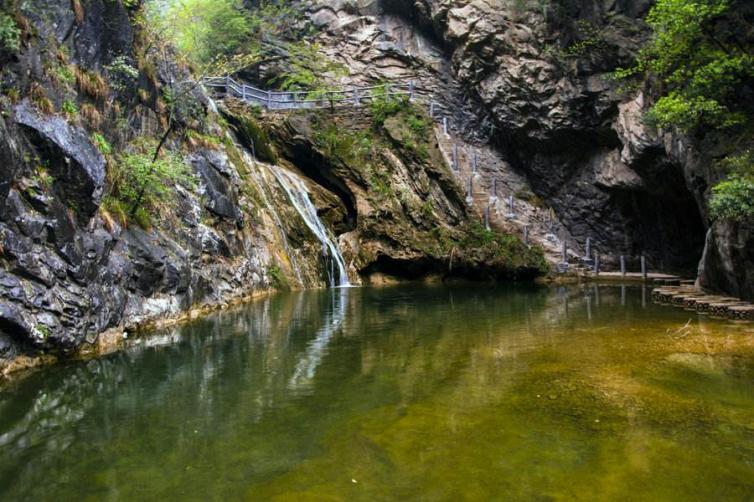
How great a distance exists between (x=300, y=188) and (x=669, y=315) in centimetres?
1646

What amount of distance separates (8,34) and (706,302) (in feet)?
48.3

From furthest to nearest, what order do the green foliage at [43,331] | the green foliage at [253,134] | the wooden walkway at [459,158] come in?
the wooden walkway at [459,158] < the green foliage at [253,134] < the green foliage at [43,331]

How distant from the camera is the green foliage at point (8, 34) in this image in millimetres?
8844

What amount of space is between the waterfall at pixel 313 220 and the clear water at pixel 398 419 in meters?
12.4

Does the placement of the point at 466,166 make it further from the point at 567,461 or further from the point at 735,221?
the point at 567,461

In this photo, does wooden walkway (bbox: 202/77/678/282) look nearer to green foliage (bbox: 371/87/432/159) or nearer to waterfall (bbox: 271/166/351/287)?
green foliage (bbox: 371/87/432/159)

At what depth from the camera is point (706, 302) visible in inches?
513

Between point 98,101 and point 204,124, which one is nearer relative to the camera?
point 98,101

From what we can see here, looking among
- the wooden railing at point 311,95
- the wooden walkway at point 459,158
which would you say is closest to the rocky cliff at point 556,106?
the wooden walkway at point 459,158

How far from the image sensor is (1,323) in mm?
7555

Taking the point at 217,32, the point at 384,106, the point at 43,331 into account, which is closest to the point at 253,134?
the point at 384,106

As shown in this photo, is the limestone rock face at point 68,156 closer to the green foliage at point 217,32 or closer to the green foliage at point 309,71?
the green foliage at point 309,71

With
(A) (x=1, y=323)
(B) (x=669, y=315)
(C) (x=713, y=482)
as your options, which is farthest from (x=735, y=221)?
(A) (x=1, y=323)

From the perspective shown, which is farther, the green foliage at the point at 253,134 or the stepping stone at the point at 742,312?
the green foliage at the point at 253,134
